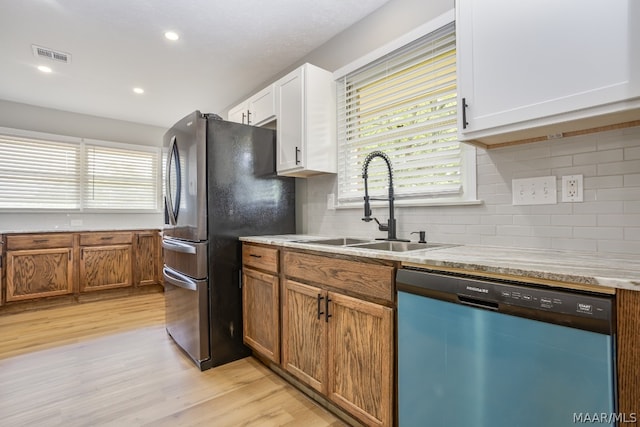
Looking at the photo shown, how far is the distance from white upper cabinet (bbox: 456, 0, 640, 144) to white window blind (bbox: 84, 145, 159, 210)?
198 inches

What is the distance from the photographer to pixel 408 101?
6.81 ft

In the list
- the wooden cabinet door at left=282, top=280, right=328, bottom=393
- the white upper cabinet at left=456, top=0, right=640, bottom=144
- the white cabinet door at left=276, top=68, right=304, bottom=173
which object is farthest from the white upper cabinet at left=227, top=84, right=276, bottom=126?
the white upper cabinet at left=456, top=0, right=640, bottom=144

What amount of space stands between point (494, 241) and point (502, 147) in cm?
47

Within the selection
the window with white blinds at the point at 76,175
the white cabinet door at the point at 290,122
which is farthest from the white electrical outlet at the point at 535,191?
the window with white blinds at the point at 76,175

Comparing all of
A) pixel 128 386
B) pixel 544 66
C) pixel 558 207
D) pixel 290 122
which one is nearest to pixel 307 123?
pixel 290 122

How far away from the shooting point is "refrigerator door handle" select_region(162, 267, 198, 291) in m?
2.34

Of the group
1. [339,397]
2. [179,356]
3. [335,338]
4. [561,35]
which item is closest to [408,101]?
[561,35]

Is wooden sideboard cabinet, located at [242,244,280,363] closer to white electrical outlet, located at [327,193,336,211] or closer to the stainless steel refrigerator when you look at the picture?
the stainless steel refrigerator

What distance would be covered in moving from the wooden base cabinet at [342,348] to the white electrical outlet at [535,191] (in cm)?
85

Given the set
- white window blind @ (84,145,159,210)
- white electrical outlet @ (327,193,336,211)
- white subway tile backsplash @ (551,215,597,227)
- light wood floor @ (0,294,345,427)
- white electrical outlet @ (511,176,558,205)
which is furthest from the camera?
white window blind @ (84,145,159,210)

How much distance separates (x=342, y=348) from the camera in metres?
1.62

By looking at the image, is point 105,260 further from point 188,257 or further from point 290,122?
point 290,122

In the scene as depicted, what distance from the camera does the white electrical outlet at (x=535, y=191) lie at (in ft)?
4.83

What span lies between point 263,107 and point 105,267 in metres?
3.08
